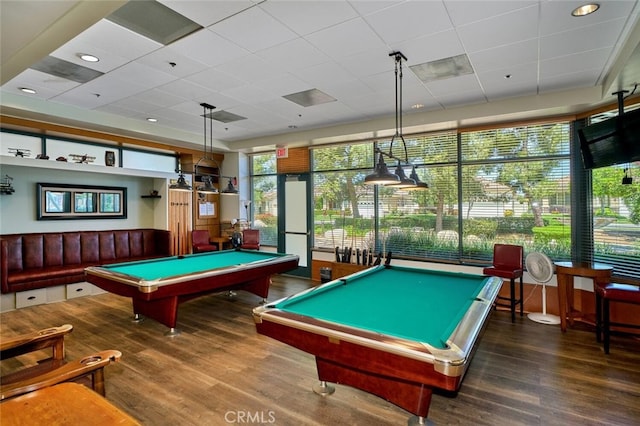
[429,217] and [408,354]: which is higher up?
[429,217]

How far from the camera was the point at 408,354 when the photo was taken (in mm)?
1706

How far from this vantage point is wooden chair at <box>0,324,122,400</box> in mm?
1583

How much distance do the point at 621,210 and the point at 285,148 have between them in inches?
222

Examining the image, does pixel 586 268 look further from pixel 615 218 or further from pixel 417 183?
pixel 417 183

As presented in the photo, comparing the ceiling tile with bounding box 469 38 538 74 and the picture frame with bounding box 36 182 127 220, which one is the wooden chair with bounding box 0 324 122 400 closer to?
the ceiling tile with bounding box 469 38 538 74

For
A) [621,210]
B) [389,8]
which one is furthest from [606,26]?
[621,210]

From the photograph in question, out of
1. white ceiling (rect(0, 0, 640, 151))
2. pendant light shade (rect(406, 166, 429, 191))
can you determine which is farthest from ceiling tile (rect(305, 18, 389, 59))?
pendant light shade (rect(406, 166, 429, 191))

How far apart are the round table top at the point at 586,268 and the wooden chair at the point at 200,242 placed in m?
6.07

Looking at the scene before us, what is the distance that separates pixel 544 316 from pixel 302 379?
358cm

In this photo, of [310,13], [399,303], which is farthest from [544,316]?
[310,13]

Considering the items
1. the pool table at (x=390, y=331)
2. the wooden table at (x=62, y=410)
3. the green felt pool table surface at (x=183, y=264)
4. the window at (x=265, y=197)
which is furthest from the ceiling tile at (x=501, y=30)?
the window at (x=265, y=197)

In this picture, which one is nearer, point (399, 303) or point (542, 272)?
point (399, 303)

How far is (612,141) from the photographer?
3543 millimetres

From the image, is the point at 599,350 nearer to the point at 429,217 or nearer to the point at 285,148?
the point at 429,217
